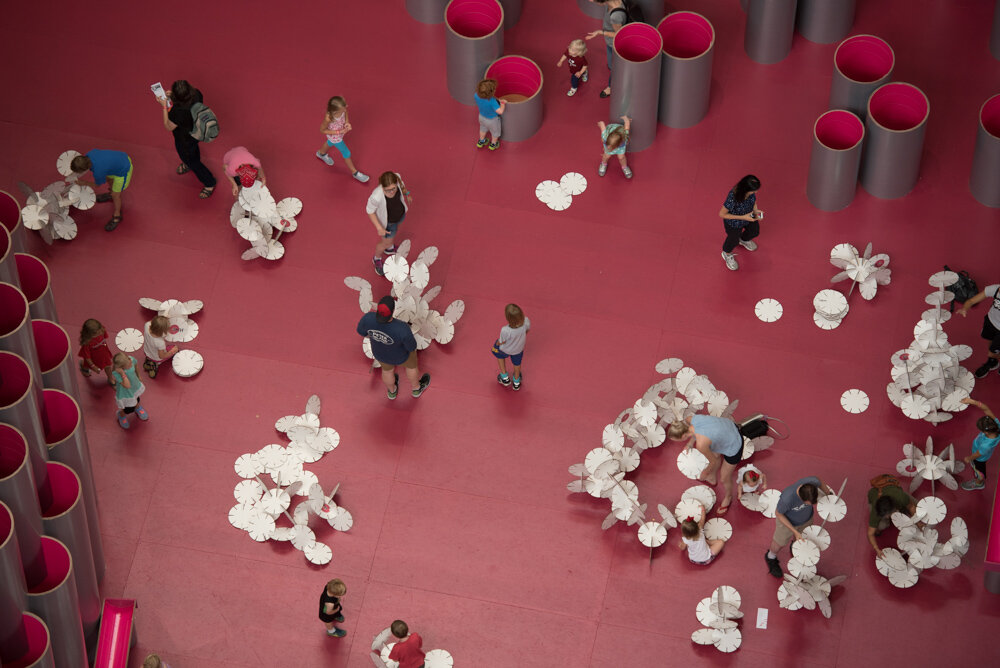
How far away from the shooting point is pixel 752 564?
1283 cm

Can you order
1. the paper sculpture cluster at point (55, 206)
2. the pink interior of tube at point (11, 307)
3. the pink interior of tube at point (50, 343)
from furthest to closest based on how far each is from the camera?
the paper sculpture cluster at point (55, 206)
the pink interior of tube at point (50, 343)
the pink interior of tube at point (11, 307)

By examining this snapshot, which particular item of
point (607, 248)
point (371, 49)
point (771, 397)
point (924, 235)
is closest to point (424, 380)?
point (607, 248)

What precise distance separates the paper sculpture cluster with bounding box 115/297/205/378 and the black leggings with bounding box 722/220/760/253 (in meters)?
6.03

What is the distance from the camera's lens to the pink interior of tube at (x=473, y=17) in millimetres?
15602

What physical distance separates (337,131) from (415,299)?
233 centimetres

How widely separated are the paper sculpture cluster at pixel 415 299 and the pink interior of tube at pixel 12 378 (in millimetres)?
4374

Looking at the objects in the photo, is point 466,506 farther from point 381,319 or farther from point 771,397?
point 771,397

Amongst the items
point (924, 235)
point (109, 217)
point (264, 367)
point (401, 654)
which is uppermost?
point (924, 235)

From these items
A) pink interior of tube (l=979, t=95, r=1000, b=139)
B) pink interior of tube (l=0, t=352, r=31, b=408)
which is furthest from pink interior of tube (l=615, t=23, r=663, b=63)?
pink interior of tube (l=0, t=352, r=31, b=408)

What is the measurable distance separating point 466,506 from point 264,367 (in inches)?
111

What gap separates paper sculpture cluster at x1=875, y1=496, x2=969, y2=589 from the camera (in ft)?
41.2

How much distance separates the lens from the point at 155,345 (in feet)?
44.7

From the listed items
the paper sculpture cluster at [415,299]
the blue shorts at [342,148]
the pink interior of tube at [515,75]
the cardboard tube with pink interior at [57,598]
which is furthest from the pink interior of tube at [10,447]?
the pink interior of tube at [515,75]

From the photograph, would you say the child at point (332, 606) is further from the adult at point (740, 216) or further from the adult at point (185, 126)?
the adult at point (740, 216)
